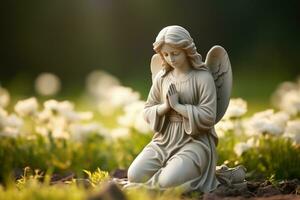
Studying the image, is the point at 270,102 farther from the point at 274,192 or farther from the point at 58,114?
the point at 274,192

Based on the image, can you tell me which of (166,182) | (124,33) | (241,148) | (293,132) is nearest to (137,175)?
(166,182)

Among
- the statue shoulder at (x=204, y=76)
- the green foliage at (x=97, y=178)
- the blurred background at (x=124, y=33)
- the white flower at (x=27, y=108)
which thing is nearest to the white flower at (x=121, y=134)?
the white flower at (x=27, y=108)

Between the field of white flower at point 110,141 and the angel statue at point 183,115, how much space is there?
1342mm

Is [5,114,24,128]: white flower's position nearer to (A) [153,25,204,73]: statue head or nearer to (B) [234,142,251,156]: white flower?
(B) [234,142,251,156]: white flower

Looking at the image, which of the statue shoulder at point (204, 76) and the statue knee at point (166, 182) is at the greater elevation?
the statue shoulder at point (204, 76)

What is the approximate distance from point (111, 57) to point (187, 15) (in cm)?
227

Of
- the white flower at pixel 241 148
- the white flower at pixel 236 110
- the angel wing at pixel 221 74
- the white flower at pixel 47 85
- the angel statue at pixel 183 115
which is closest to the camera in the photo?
the angel statue at pixel 183 115

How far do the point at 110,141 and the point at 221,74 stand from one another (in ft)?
9.57

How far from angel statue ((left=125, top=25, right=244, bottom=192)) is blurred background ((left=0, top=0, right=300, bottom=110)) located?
12.5 m

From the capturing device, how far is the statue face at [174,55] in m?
6.45

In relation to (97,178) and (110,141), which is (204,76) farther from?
(110,141)

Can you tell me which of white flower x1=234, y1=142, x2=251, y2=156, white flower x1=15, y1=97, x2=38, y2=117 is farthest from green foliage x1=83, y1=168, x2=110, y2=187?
white flower x1=15, y1=97, x2=38, y2=117

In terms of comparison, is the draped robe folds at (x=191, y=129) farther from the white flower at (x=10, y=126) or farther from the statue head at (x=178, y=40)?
the white flower at (x=10, y=126)

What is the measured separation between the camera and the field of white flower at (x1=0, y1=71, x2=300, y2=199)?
8016 mm
